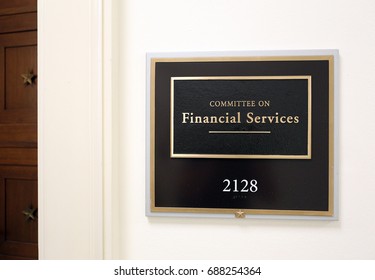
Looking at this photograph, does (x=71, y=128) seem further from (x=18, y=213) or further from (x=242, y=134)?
(x=242, y=134)

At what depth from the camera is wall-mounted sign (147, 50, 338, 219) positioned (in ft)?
2.04

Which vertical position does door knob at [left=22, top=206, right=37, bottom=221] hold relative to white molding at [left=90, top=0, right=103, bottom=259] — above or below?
below

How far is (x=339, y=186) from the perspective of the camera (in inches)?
24.7

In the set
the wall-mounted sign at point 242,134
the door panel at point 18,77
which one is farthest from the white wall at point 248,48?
the door panel at point 18,77

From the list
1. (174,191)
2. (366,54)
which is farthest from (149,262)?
(366,54)

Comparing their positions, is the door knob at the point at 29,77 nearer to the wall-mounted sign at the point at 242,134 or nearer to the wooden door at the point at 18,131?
the wooden door at the point at 18,131

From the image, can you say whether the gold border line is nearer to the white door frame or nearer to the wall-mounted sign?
the wall-mounted sign

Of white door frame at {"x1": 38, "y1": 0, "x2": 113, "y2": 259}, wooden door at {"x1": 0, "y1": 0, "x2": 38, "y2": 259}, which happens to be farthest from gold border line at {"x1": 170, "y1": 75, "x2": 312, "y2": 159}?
wooden door at {"x1": 0, "y1": 0, "x2": 38, "y2": 259}

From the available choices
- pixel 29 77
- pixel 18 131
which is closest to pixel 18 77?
pixel 29 77

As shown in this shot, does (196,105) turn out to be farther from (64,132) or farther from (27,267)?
(27,267)

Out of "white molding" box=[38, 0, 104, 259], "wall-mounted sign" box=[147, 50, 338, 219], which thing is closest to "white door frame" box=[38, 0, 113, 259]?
"white molding" box=[38, 0, 104, 259]

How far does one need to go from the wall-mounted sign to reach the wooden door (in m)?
0.35

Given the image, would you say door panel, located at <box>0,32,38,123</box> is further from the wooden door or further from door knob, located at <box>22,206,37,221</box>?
door knob, located at <box>22,206,37,221</box>

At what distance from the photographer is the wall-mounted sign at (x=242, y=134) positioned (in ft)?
2.04
